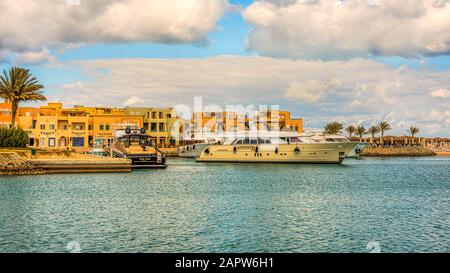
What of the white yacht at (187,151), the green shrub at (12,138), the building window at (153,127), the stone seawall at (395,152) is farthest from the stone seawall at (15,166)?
the stone seawall at (395,152)

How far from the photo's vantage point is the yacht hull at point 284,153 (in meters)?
88.1

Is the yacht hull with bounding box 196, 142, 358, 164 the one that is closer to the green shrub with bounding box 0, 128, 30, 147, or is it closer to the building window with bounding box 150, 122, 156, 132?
the building window with bounding box 150, 122, 156, 132

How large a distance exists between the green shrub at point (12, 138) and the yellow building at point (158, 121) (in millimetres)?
59029

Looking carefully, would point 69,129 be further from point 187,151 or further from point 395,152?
point 395,152

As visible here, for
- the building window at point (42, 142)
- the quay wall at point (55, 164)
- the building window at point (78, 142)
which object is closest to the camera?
the quay wall at point (55, 164)

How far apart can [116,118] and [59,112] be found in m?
15.0

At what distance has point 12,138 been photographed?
69500mm

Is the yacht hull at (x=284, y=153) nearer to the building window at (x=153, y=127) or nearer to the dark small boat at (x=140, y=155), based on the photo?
the dark small boat at (x=140, y=155)

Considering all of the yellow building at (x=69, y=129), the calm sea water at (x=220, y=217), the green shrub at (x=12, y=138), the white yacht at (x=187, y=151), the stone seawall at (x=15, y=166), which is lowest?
the calm sea water at (x=220, y=217)

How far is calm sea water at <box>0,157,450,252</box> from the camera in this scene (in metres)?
23.8

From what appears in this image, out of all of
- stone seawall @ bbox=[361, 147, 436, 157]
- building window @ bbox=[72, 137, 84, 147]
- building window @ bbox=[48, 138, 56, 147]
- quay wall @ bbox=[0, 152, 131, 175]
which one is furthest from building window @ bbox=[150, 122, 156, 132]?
quay wall @ bbox=[0, 152, 131, 175]

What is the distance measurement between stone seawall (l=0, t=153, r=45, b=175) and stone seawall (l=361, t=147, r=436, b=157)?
10778 centimetres

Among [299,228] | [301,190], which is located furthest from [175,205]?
[301,190]
